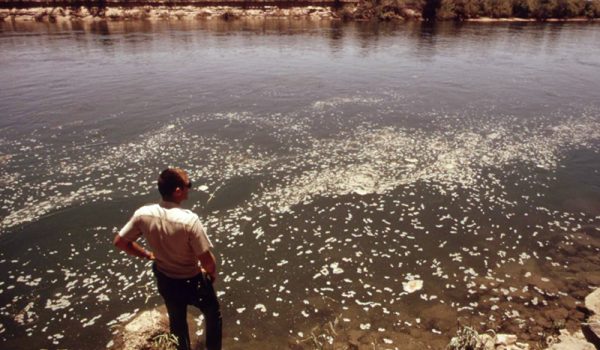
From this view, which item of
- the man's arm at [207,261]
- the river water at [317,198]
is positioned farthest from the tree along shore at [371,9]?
A: the man's arm at [207,261]

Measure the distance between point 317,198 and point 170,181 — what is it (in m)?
8.59

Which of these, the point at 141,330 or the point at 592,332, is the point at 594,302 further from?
the point at 141,330

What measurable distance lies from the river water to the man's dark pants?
58.1 inches

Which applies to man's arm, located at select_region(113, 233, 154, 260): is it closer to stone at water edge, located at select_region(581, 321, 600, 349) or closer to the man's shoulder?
the man's shoulder

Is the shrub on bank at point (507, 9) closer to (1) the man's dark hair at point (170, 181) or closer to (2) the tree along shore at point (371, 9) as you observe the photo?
(2) the tree along shore at point (371, 9)

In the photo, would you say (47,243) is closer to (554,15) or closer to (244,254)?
(244,254)

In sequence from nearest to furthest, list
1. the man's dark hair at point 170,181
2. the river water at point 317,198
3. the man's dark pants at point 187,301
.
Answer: the man's dark hair at point 170,181
the man's dark pants at point 187,301
the river water at point 317,198

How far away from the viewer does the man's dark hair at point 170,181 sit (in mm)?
5676

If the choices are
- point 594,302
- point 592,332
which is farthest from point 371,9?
point 592,332

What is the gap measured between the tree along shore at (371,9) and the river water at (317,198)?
5253 centimetres

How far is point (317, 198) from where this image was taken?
13852mm

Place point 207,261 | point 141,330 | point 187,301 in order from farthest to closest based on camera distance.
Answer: point 141,330 < point 187,301 < point 207,261

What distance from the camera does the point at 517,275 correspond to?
1020 centimetres

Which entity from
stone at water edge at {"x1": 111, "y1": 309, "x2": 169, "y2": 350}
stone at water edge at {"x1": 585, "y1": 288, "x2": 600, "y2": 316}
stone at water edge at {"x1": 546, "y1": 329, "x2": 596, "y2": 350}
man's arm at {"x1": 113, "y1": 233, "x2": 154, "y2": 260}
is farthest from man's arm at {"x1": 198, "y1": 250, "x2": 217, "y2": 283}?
stone at water edge at {"x1": 585, "y1": 288, "x2": 600, "y2": 316}
